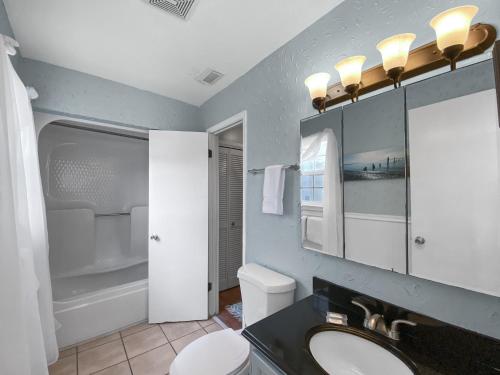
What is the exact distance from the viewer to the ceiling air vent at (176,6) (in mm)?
1184

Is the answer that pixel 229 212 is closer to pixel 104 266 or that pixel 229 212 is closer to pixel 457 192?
pixel 104 266

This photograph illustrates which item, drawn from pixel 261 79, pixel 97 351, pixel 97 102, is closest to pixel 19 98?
pixel 97 102

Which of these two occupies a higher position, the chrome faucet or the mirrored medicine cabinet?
the mirrored medicine cabinet

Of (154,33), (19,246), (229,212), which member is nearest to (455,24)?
(154,33)

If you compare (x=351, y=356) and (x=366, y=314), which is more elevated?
(x=366, y=314)

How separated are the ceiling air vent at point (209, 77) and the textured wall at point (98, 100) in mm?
583

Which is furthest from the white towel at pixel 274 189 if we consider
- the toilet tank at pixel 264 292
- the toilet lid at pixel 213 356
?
the toilet lid at pixel 213 356

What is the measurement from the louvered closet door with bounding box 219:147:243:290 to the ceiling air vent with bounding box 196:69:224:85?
1.02 m

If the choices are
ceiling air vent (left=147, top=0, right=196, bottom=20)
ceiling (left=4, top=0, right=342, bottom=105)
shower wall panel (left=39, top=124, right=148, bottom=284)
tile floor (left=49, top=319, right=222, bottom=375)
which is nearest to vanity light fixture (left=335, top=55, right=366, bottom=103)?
ceiling (left=4, top=0, right=342, bottom=105)

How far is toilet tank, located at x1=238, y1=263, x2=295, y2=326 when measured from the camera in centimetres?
133

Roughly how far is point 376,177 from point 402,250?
340mm

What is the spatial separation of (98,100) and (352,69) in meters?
2.13

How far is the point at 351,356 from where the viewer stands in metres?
0.88

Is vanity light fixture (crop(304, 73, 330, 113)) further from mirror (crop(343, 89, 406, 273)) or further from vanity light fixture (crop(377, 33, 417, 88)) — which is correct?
vanity light fixture (crop(377, 33, 417, 88))
